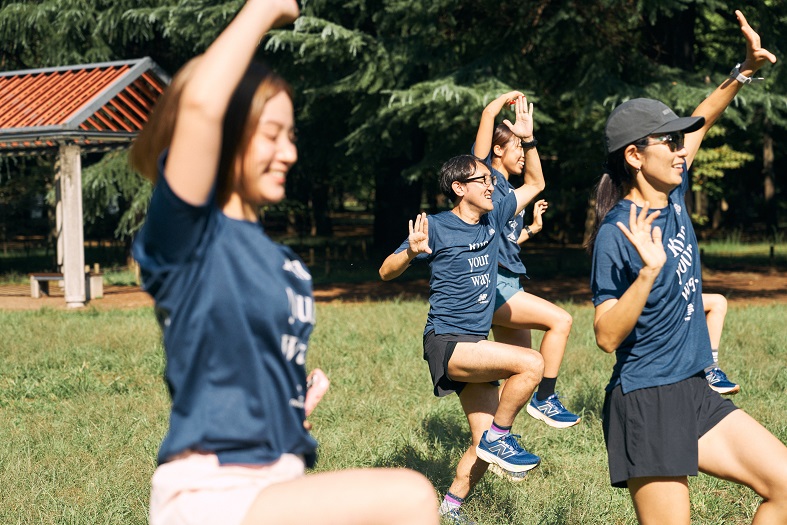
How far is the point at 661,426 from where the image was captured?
3.64 meters

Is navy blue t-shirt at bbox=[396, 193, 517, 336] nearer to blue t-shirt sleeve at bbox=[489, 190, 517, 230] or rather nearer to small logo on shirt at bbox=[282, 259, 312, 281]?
blue t-shirt sleeve at bbox=[489, 190, 517, 230]

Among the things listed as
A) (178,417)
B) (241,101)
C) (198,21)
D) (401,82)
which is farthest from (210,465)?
(198,21)

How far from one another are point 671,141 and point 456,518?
267cm

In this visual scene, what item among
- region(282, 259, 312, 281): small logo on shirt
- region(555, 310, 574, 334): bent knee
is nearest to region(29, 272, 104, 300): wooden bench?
region(555, 310, 574, 334): bent knee

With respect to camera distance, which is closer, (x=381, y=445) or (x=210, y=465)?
(x=210, y=465)

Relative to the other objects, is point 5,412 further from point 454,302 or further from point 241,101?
point 241,101

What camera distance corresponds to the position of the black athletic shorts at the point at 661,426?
11.8ft

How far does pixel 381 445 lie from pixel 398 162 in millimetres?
17123

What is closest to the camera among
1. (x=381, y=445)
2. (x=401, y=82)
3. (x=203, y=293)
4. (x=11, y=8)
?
(x=203, y=293)

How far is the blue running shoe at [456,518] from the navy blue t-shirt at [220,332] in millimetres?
3401

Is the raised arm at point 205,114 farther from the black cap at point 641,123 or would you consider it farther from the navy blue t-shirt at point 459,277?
the navy blue t-shirt at point 459,277

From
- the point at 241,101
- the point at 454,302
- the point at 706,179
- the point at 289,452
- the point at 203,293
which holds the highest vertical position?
the point at 241,101

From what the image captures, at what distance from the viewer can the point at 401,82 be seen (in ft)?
53.7

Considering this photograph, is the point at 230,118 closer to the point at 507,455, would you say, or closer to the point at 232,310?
the point at 232,310
